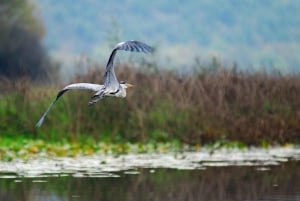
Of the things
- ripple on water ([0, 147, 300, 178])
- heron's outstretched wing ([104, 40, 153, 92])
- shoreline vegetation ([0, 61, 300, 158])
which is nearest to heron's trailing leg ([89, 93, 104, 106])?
heron's outstretched wing ([104, 40, 153, 92])

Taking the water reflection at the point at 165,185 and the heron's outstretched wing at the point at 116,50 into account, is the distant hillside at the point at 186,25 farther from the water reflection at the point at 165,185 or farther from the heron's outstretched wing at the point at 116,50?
the heron's outstretched wing at the point at 116,50

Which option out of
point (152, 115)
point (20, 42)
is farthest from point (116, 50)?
point (20, 42)

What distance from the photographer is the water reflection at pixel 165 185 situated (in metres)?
14.5

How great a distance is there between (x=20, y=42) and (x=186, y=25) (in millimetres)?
52594

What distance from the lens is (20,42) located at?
4609 centimetres

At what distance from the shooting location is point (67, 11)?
319 ft

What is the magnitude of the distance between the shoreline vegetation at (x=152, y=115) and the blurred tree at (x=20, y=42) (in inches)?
832

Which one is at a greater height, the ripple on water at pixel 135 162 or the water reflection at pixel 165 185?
the ripple on water at pixel 135 162

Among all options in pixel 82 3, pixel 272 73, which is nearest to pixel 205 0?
pixel 82 3

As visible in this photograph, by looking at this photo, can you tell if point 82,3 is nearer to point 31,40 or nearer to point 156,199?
point 31,40

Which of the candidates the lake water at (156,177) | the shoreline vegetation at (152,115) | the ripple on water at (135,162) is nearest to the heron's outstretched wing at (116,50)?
the lake water at (156,177)

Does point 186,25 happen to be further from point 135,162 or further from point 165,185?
point 165,185

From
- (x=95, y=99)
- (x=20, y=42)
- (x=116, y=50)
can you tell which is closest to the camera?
(x=116, y=50)

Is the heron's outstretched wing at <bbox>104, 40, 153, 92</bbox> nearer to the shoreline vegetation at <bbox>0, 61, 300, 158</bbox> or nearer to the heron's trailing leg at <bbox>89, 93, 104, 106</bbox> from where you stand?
the heron's trailing leg at <bbox>89, 93, 104, 106</bbox>
